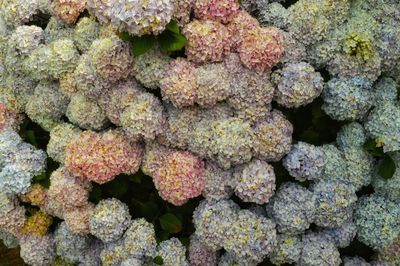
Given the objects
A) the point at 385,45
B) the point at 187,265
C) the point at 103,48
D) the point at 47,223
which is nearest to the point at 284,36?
the point at 385,45

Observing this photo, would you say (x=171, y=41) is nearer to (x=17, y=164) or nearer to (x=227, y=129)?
(x=227, y=129)

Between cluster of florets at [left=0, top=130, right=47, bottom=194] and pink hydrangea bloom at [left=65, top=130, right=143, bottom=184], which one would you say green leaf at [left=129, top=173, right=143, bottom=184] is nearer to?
pink hydrangea bloom at [left=65, top=130, right=143, bottom=184]

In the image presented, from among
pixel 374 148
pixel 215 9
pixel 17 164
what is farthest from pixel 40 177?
pixel 374 148

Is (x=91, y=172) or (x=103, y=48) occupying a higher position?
(x=103, y=48)

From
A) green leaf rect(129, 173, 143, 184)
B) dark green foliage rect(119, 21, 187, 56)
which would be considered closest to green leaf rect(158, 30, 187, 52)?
dark green foliage rect(119, 21, 187, 56)

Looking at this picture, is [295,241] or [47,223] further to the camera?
[47,223]

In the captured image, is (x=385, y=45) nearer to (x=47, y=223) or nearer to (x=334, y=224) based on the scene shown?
(x=334, y=224)

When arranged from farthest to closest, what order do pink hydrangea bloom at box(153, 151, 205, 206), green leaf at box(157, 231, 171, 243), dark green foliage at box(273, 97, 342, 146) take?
green leaf at box(157, 231, 171, 243) → dark green foliage at box(273, 97, 342, 146) → pink hydrangea bloom at box(153, 151, 205, 206)
